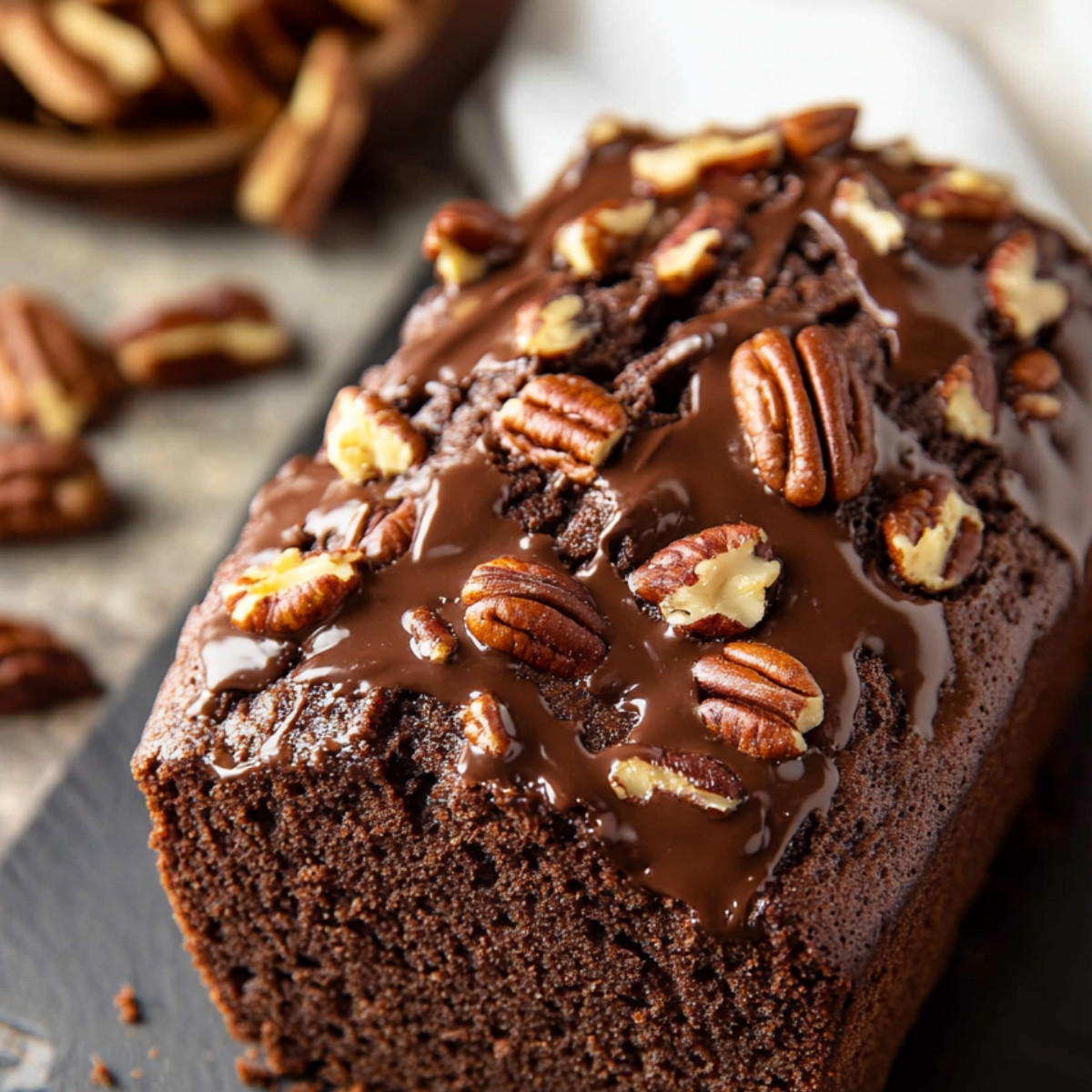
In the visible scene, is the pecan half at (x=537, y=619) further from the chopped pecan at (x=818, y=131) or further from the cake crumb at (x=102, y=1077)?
the cake crumb at (x=102, y=1077)

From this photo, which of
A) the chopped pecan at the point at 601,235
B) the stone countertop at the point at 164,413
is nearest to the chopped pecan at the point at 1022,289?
the chopped pecan at the point at 601,235

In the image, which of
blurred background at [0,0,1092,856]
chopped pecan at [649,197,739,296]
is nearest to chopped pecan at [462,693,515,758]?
chopped pecan at [649,197,739,296]

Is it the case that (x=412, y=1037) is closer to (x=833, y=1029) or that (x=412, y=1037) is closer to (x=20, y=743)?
(x=833, y=1029)

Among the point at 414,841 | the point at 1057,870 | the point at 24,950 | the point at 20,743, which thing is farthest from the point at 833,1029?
the point at 20,743

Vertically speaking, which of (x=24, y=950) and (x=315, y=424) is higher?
(x=315, y=424)

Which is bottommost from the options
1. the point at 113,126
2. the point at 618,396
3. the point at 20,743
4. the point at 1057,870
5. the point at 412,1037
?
the point at 1057,870

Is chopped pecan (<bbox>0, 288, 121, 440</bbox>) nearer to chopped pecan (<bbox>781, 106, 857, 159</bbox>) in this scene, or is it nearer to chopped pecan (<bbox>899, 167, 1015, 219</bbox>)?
chopped pecan (<bbox>781, 106, 857, 159</bbox>)

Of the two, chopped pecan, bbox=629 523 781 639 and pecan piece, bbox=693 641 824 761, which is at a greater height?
chopped pecan, bbox=629 523 781 639
